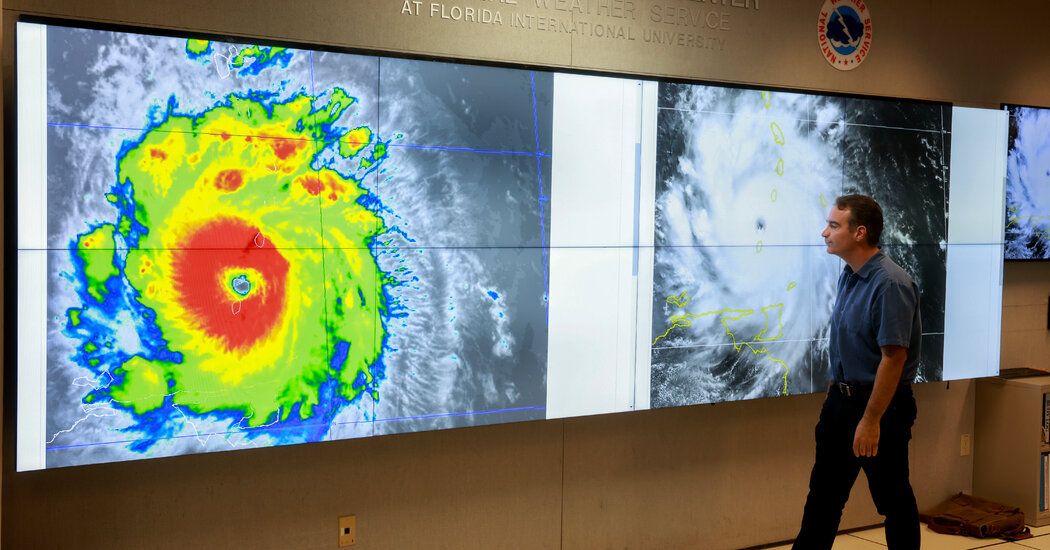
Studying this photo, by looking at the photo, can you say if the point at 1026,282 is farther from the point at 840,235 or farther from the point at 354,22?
the point at 354,22

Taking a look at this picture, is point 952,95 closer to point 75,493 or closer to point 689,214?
point 689,214

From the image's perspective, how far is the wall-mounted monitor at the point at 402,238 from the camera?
2484mm

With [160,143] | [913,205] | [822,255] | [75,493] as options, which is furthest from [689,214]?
[75,493]

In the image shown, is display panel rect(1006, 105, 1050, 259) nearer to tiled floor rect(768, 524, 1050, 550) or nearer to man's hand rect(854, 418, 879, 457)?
tiled floor rect(768, 524, 1050, 550)

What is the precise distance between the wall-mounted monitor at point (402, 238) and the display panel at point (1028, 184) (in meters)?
0.73

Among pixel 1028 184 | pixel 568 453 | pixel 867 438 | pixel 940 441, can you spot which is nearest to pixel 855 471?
pixel 867 438

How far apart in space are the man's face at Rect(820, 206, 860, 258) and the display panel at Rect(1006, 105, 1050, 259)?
1820 millimetres

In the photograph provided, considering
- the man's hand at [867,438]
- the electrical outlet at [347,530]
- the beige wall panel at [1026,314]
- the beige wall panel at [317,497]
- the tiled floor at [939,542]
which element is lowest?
the tiled floor at [939,542]

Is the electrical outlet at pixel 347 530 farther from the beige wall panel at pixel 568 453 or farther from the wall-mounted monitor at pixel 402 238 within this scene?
the wall-mounted monitor at pixel 402 238

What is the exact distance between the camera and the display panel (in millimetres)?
4402

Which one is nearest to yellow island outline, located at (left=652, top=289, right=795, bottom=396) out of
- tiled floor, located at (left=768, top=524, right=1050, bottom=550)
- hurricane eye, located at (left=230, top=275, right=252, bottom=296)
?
tiled floor, located at (left=768, top=524, right=1050, bottom=550)

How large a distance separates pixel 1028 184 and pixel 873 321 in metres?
2.11

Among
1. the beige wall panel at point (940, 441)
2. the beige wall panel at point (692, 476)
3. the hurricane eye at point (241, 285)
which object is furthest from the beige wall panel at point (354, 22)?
the beige wall panel at point (940, 441)

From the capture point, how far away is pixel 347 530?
10.1ft
